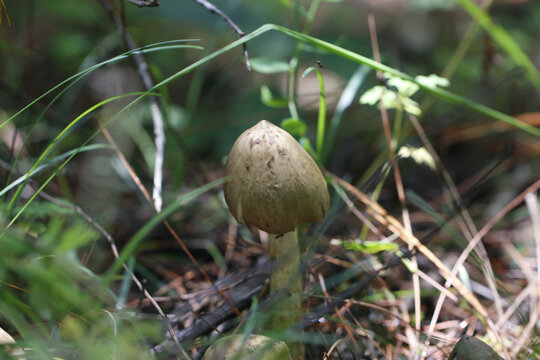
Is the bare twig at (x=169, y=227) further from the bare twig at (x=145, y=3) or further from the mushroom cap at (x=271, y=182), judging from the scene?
the bare twig at (x=145, y=3)

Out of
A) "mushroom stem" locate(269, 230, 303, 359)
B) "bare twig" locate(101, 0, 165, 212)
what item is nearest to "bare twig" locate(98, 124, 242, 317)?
"bare twig" locate(101, 0, 165, 212)

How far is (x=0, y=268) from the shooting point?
1.05m

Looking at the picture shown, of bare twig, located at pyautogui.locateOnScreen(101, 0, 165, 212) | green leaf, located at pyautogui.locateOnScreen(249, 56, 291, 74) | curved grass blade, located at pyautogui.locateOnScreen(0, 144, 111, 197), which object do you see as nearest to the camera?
curved grass blade, located at pyautogui.locateOnScreen(0, 144, 111, 197)

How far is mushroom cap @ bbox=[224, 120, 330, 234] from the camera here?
128 centimetres

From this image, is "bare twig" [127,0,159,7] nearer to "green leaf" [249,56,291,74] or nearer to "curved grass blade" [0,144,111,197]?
"curved grass blade" [0,144,111,197]

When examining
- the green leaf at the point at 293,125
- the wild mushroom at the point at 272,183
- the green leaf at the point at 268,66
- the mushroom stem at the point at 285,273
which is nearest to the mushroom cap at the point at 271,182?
the wild mushroom at the point at 272,183

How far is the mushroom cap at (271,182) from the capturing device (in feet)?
4.21

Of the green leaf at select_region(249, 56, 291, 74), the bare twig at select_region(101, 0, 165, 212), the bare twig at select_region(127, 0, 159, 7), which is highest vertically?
the bare twig at select_region(127, 0, 159, 7)

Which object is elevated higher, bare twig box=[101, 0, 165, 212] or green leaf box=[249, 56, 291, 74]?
green leaf box=[249, 56, 291, 74]

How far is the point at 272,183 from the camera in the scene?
1.28 metres

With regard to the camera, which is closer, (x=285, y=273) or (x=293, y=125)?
(x=285, y=273)

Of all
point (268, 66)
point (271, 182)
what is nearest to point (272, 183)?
point (271, 182)

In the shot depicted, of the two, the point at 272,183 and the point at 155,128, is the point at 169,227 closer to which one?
the point at 272,183

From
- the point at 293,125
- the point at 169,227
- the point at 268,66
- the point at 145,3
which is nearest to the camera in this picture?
the point at 145,3
